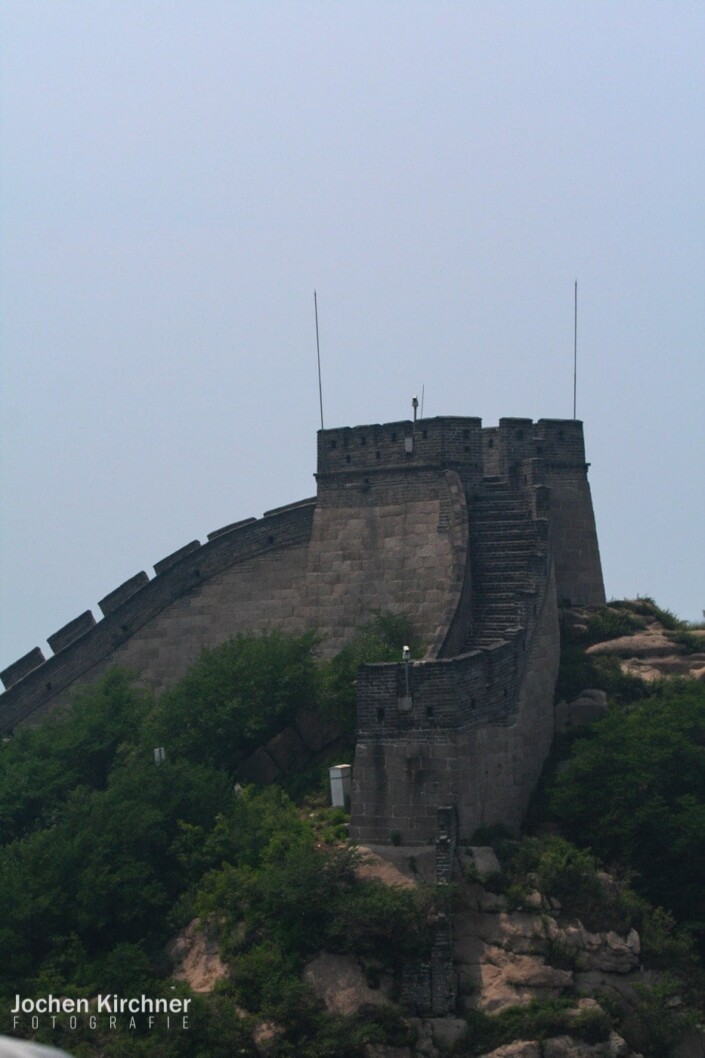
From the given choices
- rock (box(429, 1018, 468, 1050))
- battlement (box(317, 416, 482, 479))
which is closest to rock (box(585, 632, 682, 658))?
battlement (box(317, 416, 482, 479))

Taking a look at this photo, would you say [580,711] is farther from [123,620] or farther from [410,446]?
[123,620]

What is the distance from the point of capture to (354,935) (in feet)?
87.7

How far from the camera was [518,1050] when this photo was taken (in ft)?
83.8

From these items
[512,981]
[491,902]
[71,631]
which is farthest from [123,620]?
[512,981]

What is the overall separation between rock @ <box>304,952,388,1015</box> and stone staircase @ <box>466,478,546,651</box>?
24.3ft

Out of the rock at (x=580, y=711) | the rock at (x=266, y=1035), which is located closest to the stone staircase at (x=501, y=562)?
the rock at (x=580, y=711)

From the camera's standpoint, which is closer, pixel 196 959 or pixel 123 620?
pixel 196 959

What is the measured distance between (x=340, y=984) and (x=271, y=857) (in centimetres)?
297

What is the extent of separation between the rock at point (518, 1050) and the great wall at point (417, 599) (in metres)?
3.69

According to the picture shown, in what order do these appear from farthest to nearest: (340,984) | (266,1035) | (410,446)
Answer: (410,446) < (340,984) < (266,1035)

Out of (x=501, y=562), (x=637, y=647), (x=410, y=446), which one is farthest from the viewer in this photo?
(x=410, y=446)

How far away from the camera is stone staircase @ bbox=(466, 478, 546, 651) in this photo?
1293 inches

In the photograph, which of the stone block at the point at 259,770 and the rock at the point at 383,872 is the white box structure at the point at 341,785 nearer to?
the rock at the point at 383,872

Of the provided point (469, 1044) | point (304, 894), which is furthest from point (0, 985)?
point (469, 1044)
